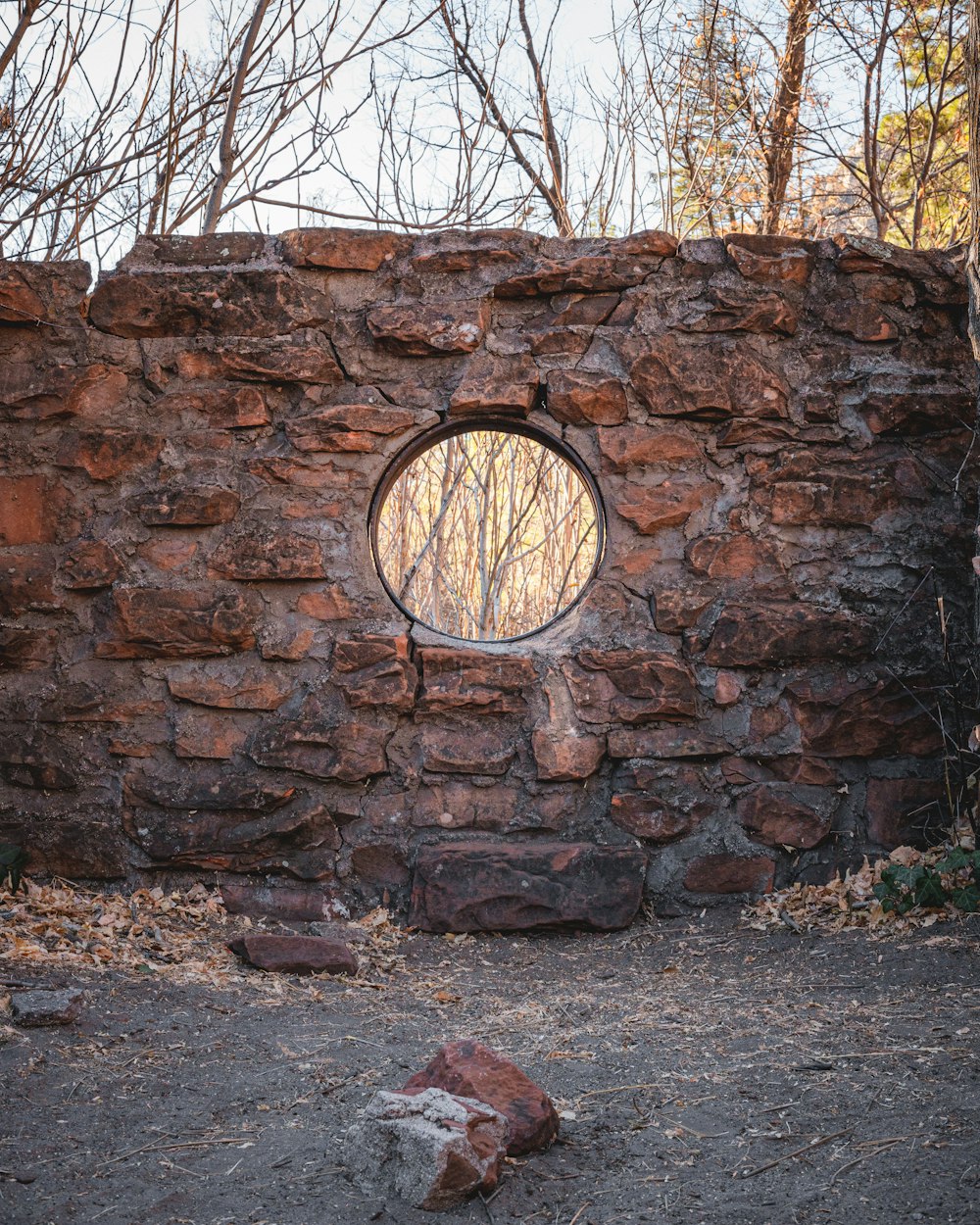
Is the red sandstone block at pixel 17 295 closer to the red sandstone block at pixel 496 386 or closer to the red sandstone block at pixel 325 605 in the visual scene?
the red sandstone block at pixel 325 605

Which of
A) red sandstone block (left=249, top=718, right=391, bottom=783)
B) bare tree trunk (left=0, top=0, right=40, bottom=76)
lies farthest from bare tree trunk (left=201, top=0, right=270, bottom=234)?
red sandstone block (left=249, top=718, right=391, bottom=783)

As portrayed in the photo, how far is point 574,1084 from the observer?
1.84 meters

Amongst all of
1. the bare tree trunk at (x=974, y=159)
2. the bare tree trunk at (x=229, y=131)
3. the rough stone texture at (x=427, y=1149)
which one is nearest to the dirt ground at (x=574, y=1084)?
the rough stone texture at (x=427, y=1149)

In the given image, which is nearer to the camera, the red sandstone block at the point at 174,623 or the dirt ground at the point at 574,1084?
the dirt ground at the point at 574,1084

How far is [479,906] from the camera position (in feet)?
9.66

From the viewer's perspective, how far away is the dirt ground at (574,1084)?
4.63 feet

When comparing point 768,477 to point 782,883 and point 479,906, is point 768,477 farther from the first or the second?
point 479,906

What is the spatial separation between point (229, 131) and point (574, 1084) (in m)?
3.94

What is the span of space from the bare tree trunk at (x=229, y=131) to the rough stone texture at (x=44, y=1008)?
3119 mm

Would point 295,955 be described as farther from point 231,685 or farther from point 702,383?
point 702,383

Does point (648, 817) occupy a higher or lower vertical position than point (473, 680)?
lower

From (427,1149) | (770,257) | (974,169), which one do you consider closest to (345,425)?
(770,257)

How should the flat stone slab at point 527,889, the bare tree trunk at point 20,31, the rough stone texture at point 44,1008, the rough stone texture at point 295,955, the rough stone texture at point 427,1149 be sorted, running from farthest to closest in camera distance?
the bare tree trunk at point 20,31
the flat stone slab at point 527,889
the rough stone texture at point 295,955
the rough stone texture at point 44,1008
the rough stone texture at point 427,1149

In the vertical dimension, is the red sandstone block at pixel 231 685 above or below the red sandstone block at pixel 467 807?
above
